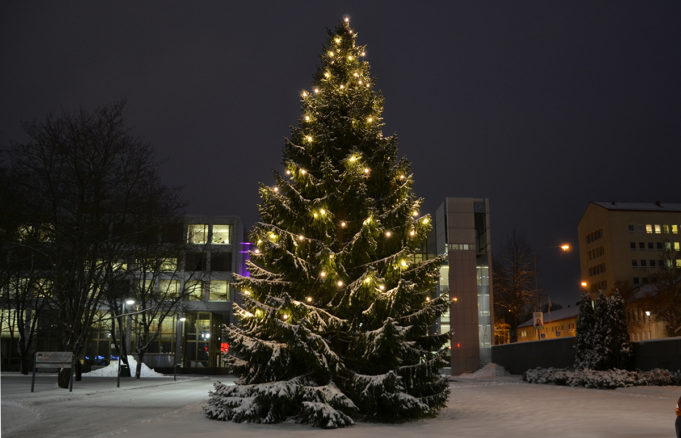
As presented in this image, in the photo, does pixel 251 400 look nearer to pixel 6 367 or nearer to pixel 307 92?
pixel 307 92

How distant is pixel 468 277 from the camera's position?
5841 cm

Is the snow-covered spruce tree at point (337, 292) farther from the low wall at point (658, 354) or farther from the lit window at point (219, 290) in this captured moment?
the lit window at point (219, 290)

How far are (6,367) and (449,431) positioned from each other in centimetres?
6549

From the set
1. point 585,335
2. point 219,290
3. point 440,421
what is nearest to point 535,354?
point 585,335

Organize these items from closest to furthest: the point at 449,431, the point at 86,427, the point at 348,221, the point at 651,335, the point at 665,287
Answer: the point at 449,431 < the point at 86,427 < the point at 348,221 < the point at 665,287 < the point at 651,335

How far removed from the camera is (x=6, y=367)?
6397cm

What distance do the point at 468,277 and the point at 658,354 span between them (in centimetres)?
3243

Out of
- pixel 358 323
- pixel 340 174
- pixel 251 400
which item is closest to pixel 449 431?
pixel 358 323

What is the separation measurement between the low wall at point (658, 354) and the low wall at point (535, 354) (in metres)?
5.79

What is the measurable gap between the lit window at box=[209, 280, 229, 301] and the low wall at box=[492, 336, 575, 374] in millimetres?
34017

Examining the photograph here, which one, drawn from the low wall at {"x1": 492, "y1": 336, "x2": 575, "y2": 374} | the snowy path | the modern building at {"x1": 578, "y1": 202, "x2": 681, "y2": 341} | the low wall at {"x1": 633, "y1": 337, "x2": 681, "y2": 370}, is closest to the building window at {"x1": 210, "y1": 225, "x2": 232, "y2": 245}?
the low wall at {"x1": 492, "y1": 336, "x2": 575, "y2": 374}

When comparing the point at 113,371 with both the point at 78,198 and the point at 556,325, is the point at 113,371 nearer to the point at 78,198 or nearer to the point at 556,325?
the point at 78,198

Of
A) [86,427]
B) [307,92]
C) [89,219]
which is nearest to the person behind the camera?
[86,427]

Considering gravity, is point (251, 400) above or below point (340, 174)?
below
